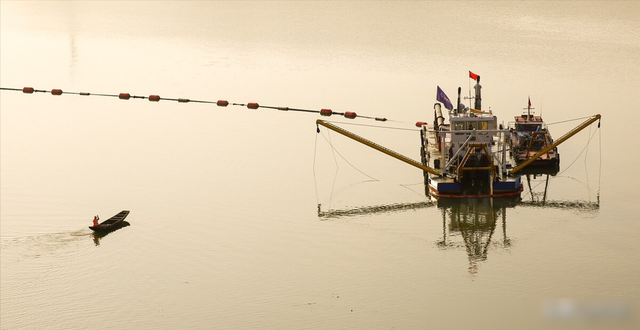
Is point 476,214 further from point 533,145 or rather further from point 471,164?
point 533,145

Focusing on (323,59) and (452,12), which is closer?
(323,59)

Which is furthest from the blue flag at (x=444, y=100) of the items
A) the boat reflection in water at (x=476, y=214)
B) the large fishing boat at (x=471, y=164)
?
the boat reflection in water at (x=476, y=214)

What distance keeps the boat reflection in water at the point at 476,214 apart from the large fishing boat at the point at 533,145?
2.93 meters

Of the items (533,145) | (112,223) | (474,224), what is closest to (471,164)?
(474,224)

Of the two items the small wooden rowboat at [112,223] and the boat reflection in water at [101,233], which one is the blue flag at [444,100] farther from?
the boat reflection in water at [101,233]

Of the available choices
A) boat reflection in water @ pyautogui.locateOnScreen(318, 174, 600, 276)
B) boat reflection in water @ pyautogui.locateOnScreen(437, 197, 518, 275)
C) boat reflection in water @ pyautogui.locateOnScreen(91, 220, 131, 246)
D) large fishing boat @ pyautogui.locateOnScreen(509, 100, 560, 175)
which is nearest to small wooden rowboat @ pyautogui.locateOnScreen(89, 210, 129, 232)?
boat reflection in water @ pyautogui.locateOnScreen(91, 220, 131, 246)

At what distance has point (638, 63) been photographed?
11894 cm

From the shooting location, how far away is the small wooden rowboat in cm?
7012

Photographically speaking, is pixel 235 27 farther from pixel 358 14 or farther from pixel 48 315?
pixel 48 315

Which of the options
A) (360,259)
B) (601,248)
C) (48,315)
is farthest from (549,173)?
(48,315)

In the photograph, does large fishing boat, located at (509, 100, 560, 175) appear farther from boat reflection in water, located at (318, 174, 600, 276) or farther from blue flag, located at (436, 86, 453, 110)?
blue flag, located at (436, 86, 453, 110)

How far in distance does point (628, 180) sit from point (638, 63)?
4113cm

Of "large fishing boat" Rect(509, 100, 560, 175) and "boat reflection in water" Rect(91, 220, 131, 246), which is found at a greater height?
"large fishing boat" Rect(509, 100, 560, 175)

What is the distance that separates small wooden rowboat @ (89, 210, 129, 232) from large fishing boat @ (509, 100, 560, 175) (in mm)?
25605
